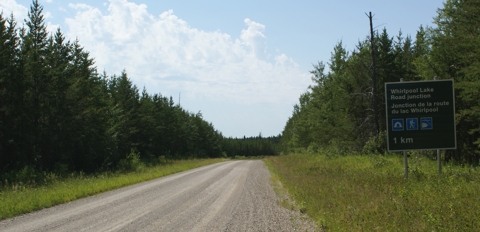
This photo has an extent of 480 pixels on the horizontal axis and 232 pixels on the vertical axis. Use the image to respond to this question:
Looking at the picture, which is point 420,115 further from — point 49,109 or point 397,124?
point 49,109

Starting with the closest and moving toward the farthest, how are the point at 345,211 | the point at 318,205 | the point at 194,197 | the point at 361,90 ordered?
1. the point at 345,211
2. the point at 318,205
3. the point at 194,197
4. the point at 361,90

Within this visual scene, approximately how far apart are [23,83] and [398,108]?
23.0 m

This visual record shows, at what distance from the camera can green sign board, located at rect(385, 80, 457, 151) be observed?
14102 mm

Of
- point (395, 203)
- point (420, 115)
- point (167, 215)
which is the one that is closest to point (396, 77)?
point (420, 115)

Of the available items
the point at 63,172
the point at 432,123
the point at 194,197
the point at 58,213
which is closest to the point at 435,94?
the point at 432,123

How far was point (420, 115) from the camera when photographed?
1428 cm

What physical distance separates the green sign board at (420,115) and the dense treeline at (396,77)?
3750mm

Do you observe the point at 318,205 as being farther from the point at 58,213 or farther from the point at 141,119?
the point at 141,119

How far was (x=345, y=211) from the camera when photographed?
29.2 feet

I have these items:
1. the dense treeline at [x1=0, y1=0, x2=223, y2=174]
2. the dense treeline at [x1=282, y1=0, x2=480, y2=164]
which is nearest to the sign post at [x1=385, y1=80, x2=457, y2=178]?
the dense treeline at [x1=282, y1=0, x2=480, y2=164]

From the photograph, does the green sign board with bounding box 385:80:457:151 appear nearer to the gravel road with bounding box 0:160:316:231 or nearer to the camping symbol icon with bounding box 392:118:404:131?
the camping symbol icon with bounding box 392:118:404:131

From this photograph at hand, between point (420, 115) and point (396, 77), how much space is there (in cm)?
1641

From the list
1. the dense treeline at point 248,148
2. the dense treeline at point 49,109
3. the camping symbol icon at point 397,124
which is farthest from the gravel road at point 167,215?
the dense treeline at point 248,148

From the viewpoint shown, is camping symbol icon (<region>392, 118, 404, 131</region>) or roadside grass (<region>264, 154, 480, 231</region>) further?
camping symbol icon (<region>392, 118, 404, 131</region>)
